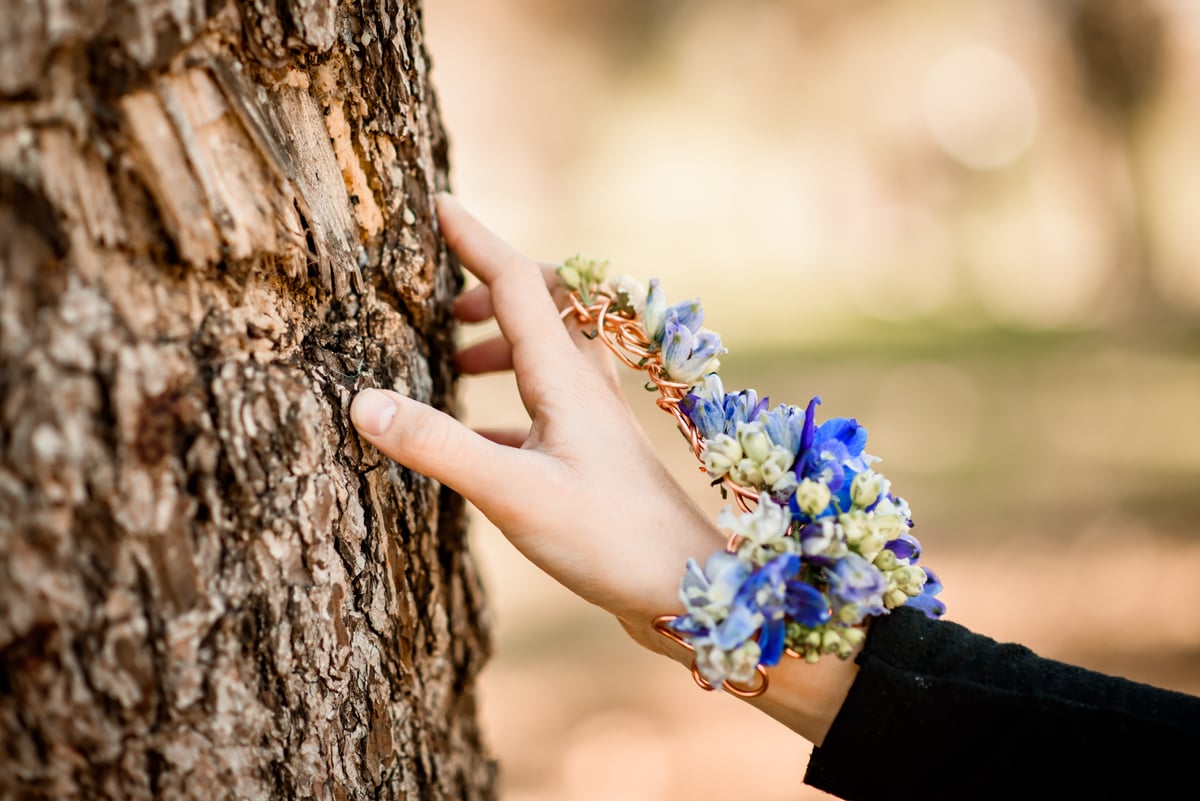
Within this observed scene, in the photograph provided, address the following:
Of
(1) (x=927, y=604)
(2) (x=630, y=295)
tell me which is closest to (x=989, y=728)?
(1) (x=927, y=604)

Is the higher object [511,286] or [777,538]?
[511,286]

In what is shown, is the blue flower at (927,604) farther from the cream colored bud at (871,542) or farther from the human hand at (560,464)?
the human hand at (560,464)

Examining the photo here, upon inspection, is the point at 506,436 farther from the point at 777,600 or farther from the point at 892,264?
the point at 892,264

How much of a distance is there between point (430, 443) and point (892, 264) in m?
15.5

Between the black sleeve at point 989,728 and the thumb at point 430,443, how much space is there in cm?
82

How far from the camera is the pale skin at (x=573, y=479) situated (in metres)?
1.56

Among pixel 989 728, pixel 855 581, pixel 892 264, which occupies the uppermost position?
pixel 892 264

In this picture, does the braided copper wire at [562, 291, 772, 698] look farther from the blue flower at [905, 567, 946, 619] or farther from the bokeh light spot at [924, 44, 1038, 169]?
the bokeh light spot at [924, 44, 1038, 169]

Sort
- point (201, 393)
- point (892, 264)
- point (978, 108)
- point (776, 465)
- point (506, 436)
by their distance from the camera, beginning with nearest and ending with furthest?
point (201, 393)
point (776, 465)
point (506, 436)
point (978, 108)
point (892, 264)

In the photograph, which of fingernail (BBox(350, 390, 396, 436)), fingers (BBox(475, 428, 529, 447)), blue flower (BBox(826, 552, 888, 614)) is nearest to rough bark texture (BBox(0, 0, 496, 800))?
fingernail (BBox(350, 390, 396, 436))

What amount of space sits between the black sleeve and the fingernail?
104 cm

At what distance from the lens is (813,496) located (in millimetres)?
1521

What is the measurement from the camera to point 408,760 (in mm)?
1855

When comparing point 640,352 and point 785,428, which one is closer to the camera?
point 785,428
